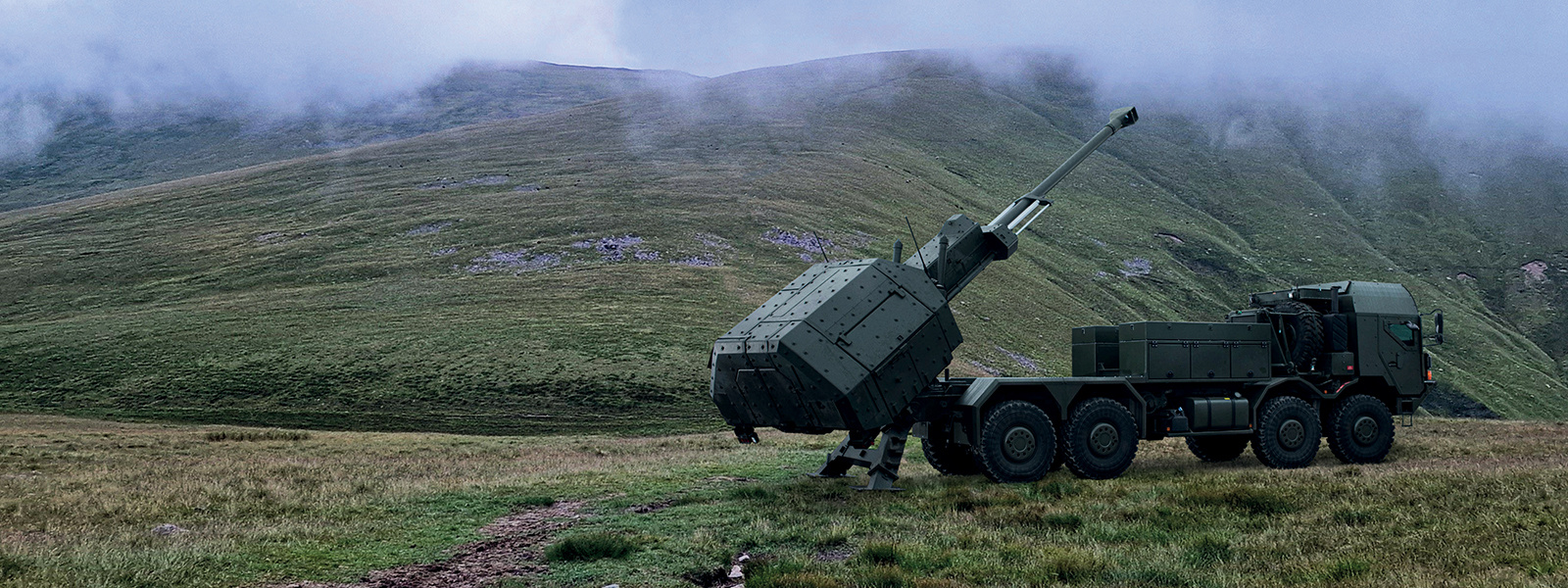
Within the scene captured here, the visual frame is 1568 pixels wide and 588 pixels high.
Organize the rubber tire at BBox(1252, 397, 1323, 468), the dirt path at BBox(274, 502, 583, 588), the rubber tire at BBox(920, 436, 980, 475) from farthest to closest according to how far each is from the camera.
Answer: the rubber tire at BBox(920, 436, 980, 475) < the rubber tire at BBox(1252, 397, 1323, 468) < the dirt path at BBox(274, 502, 583, 588)

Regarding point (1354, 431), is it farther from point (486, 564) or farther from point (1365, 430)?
point (486, 564)

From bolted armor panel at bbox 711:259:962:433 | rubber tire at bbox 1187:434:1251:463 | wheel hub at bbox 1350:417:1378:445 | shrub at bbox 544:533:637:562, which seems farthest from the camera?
rubber tire at bbox 1187:434:1251:463

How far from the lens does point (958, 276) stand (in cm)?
1819

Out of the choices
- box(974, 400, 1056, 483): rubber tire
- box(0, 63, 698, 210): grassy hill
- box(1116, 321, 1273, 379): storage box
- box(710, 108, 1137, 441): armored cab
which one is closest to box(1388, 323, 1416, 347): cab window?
box(1116, 321, 1273, 379): storage box

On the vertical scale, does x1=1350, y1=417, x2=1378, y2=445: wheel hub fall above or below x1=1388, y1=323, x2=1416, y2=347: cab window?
below

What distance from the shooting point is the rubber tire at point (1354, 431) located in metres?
19.9

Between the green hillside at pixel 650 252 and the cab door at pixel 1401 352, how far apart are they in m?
30.9

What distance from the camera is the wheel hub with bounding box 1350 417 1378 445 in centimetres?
2009

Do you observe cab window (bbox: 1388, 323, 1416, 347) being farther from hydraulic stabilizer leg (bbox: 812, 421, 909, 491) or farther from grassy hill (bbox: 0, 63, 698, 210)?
grassy hill (bbox: 0, 63, 698, 210)

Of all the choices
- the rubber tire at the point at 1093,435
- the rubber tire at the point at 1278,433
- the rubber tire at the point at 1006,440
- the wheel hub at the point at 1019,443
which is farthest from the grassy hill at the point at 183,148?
the wheel hub at the point at 1019,443

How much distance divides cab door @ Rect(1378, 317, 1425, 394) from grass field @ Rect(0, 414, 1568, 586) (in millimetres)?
1646

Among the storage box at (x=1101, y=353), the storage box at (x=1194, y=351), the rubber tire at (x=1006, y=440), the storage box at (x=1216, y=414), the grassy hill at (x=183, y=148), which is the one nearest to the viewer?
the rubber tire at (x=1006, y=440)

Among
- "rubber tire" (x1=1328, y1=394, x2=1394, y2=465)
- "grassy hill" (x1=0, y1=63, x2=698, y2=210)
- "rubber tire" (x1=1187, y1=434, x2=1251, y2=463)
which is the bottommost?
"rubber tire" (x1=1187, y1=434, x2=1251, y2=463)

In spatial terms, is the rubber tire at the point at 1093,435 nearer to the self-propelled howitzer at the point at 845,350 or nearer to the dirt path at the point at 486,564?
the self-propelled howitzer at the point at 845,350
